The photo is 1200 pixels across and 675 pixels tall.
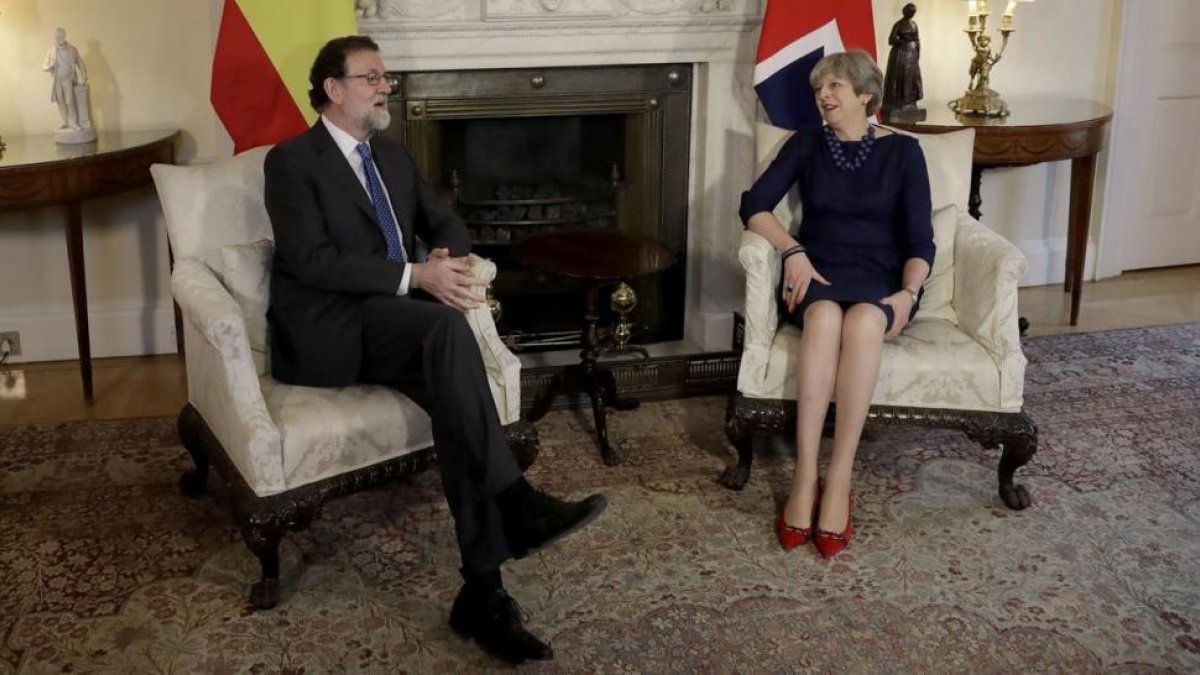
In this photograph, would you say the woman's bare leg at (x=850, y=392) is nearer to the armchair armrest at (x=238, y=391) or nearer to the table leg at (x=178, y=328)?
the armchair armrest at (x=238, y=391)

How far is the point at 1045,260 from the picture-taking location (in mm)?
4957

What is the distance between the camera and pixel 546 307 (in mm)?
4305

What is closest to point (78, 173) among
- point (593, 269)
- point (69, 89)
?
point (69, 89)

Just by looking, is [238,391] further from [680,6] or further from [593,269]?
[680,6]

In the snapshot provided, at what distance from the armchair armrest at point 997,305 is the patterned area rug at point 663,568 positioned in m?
0.35

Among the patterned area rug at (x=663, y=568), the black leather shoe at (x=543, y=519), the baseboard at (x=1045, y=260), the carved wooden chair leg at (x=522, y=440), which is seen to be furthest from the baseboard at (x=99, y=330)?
the baseboard at (x=1045, y=260)

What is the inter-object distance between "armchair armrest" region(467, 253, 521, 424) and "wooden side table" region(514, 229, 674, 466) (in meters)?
0.50

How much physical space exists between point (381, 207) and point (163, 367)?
153 cm

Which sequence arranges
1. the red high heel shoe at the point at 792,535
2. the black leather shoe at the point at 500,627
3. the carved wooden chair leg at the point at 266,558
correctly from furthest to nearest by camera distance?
the red high heel shoe at the point at 792,535 < the carved wooden chair leg at the point at 266,558 < the black leather shoe at the point at 500,627

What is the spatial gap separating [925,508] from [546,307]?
1.63 meters

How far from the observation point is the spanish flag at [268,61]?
342cm

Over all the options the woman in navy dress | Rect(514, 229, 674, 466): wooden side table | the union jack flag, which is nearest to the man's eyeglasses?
Rect(514, 229, 674, 466): wooden side table

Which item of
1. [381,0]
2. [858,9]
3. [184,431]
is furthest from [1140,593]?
[381,0]

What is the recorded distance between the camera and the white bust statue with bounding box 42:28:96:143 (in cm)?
358
